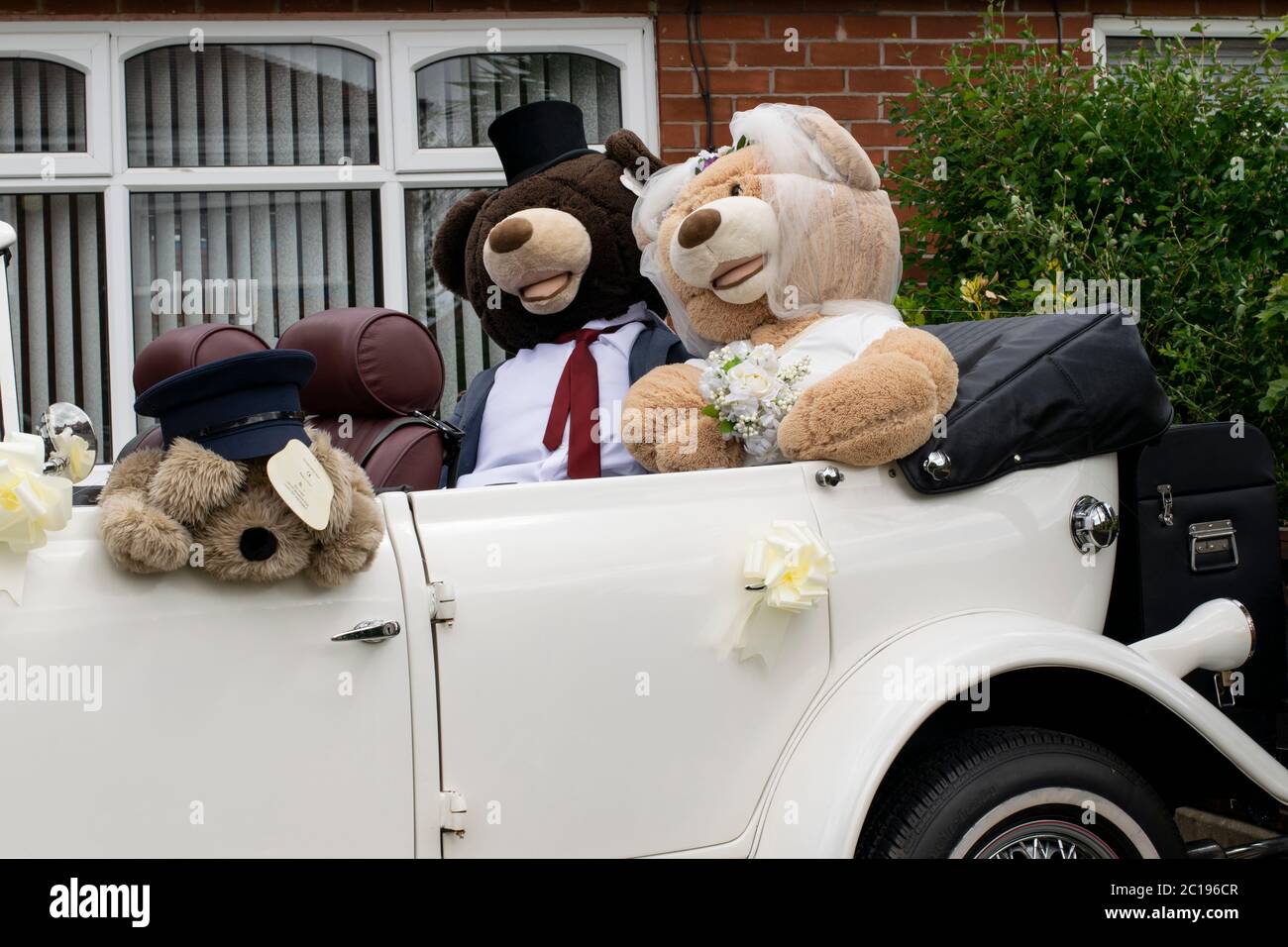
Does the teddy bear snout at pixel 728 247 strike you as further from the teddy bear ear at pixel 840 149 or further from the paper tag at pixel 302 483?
the paper tag at pixel 302 483

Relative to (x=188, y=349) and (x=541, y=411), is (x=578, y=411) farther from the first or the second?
(x=188, y=349)

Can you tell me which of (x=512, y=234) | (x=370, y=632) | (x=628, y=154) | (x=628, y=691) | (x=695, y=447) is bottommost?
(x=628, y=691)

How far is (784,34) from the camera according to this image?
16.7 ft

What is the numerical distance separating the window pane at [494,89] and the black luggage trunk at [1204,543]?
3.22m

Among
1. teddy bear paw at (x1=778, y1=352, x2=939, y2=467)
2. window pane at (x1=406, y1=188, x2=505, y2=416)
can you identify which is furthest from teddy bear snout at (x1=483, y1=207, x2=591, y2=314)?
window pane at (x1=406, y1=188, x2=505, y2=416)

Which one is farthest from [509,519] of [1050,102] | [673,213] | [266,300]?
[266,300]

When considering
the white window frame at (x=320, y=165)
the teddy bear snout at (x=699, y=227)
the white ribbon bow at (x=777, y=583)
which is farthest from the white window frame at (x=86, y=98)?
the white ribbon bow at (x=777, y=583)

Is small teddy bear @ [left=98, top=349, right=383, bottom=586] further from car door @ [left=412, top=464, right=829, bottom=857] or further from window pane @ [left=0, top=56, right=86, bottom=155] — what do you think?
window pane @ [left=0, top=56, right=86, bottom=155]

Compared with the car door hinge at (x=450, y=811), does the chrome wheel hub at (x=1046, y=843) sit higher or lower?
lower

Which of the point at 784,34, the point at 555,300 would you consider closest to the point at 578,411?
the point at 555,300

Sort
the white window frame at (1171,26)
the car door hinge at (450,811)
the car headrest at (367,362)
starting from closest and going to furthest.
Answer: the car door hinge at (450,811) → the car headrest at (367,362) → the white window frame at (1171,26)

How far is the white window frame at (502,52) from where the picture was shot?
4.98 meters

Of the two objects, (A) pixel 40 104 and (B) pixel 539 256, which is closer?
→ (B) pixel 539 256

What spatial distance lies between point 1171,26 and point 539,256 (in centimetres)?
367
